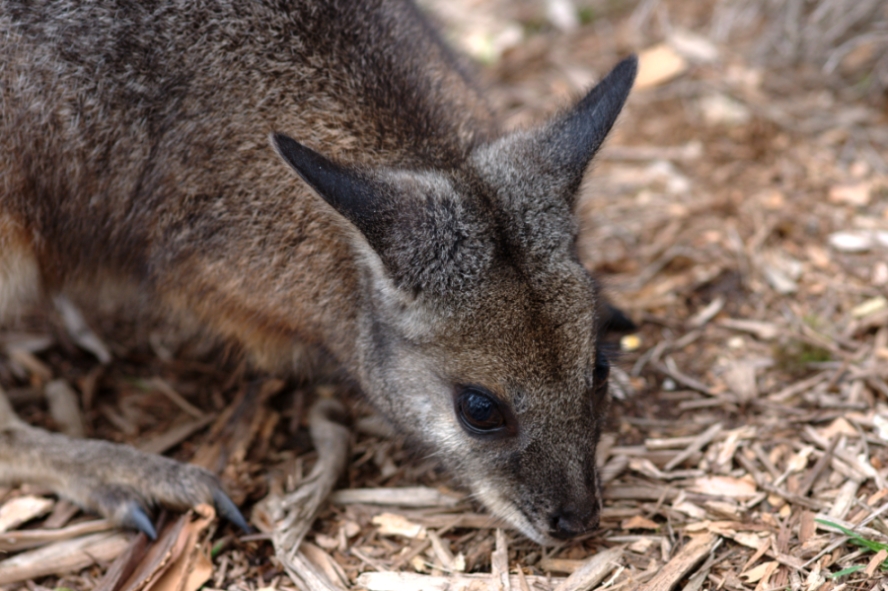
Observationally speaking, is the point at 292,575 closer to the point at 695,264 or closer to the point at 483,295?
the point at 483,295

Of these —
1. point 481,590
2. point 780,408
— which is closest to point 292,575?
point 481,590

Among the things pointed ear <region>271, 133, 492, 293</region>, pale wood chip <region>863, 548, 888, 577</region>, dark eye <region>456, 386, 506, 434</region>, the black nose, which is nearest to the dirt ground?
pale wood chip <region>863, 548, 888, 577</region>

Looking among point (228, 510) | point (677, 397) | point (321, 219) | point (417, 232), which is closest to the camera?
point (417, 232)

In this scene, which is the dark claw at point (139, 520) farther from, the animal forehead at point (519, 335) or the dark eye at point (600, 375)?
the dark eye at point (600, 375)

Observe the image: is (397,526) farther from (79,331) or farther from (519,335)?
(79,331)

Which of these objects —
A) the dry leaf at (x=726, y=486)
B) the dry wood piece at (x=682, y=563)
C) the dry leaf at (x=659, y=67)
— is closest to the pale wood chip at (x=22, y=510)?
the dry wood piece at (x=682, y=563)

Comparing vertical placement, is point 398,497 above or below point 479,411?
below

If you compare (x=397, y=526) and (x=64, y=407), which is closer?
(x=397, y=526)

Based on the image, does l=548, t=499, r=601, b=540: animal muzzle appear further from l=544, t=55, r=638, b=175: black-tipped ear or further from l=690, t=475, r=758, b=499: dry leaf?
l=544, t=55, r=638, b=175: black-tipped ear

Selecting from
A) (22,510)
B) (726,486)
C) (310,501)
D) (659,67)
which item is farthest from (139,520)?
(659,67)
